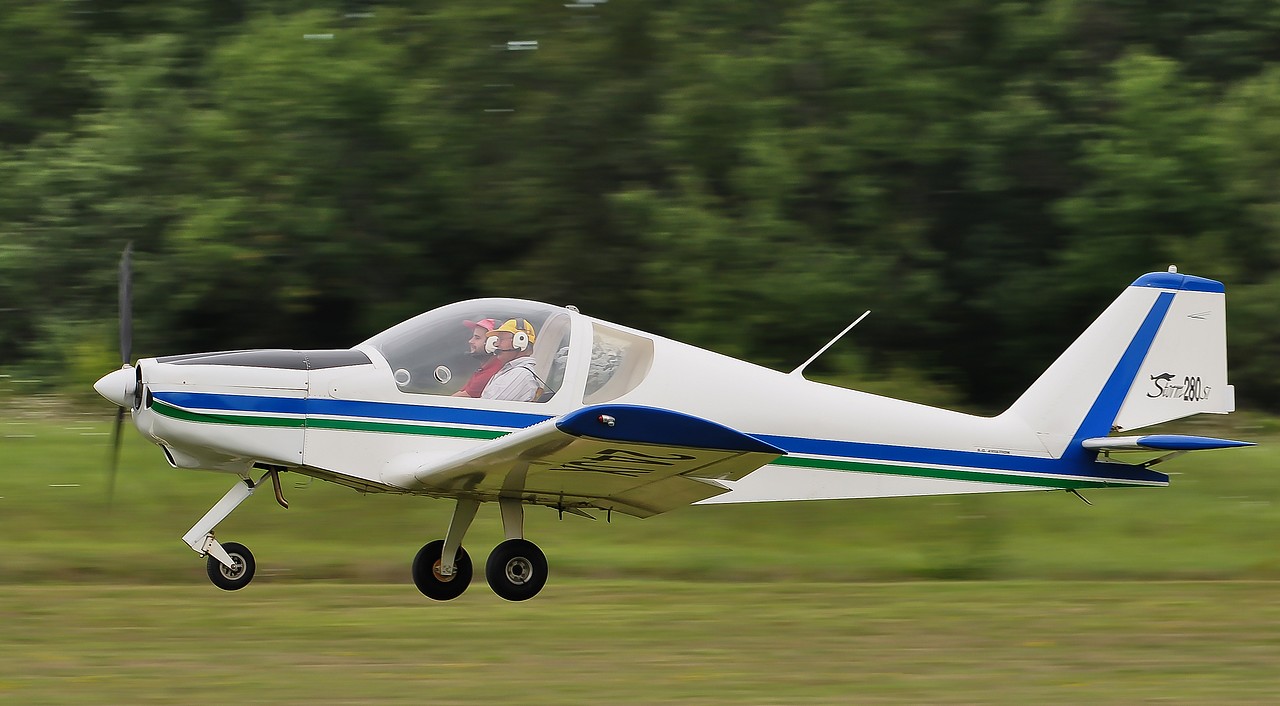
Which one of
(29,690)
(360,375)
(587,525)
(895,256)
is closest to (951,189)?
(895,256)

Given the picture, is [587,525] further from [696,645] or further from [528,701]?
[528,701]

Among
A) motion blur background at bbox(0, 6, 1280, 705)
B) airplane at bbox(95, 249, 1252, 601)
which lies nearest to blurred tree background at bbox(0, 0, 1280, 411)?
motion blur background at bbox(0, 6, 1280, 705)

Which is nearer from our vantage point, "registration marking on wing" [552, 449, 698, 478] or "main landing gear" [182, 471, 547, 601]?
"registration marking on wing" [552, 449, 698, 478]

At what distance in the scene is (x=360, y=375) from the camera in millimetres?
7754

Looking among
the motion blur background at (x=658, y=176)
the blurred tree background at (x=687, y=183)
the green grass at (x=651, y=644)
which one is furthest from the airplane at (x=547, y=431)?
the blurred tree background at (x=687, y=183)

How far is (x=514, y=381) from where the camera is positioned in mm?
7809

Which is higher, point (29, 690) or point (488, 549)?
point (29, 690)

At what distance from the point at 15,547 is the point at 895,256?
1209 cm

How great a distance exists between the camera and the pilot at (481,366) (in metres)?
7.81

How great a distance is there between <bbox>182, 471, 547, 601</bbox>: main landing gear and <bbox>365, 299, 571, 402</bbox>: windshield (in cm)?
82

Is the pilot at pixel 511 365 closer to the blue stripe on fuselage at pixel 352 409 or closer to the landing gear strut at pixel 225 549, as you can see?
the blue stripe on fuselage at pixel 352 409

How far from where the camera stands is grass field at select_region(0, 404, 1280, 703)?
730 cm

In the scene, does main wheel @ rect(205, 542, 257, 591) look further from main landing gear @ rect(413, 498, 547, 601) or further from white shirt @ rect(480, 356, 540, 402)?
white shirt @ rect(480, 356, 540, 402)

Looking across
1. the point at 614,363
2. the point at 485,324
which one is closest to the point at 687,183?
the point at 614,363
